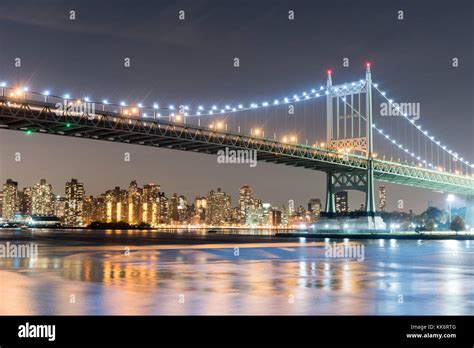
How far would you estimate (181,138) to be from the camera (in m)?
72.7

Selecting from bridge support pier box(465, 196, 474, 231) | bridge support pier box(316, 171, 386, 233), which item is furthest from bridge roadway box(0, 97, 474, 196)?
bridge support pier box(465, 196, 474, 231)

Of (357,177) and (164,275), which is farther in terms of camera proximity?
(357,177)

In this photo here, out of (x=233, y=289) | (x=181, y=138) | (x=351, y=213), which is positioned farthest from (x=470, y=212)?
(x=233, y=289)

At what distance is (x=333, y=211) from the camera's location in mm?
86688

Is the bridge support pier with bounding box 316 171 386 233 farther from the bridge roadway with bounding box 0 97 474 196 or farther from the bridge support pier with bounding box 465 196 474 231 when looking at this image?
the bridge support pier with bounding box 465 196 474 231

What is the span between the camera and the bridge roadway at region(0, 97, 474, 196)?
2387 inches

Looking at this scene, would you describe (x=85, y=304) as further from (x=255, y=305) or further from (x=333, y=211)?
(x=333, y=211)

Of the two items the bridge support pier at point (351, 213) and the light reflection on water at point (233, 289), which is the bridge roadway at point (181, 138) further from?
the light reflection on water at point (233, 289)

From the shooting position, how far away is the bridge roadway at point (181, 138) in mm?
60625

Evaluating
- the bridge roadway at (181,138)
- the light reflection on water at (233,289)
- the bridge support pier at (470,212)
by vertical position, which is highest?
Answer: the bridge roadway at (181,138)

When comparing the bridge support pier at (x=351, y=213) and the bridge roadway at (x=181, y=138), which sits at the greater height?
the bridge roadway at (x=181, y=138)

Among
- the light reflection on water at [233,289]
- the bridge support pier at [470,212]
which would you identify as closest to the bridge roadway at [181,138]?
the bridge support pier at [470,212]
